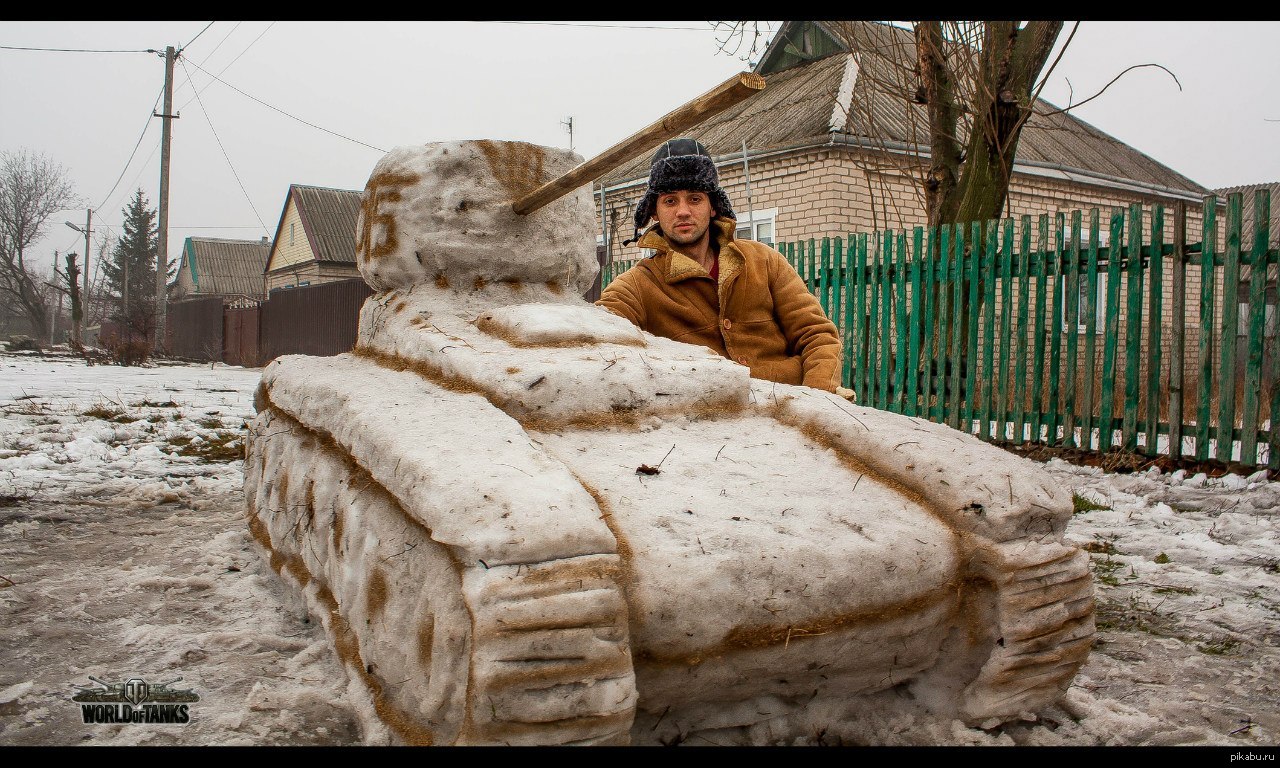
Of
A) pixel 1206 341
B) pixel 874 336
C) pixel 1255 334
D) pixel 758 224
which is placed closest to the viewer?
pixel 1255 334

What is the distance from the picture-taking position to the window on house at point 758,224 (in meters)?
12.4

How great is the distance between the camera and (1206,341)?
5719 millimetres

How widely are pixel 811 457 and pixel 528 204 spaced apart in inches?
59.4

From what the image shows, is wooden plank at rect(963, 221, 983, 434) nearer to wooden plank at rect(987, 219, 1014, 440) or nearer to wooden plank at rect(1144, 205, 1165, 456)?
wooden plank at rect(987, 219, 1014, 440)

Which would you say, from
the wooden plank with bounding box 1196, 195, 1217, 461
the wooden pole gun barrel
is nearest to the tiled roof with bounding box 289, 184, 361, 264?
the wooden plank with bounding box 1196, 195, 1217, 461

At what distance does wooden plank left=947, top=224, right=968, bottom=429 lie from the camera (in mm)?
7109

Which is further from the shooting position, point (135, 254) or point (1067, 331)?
point (135, 254)

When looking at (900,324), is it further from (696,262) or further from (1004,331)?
(696,262)

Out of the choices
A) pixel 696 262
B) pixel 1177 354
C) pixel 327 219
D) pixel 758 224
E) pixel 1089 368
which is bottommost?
pixel 1089 368

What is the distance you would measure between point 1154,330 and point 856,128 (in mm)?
5616

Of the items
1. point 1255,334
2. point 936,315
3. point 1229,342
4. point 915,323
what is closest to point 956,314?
point 936,315

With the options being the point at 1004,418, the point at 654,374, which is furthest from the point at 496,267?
the point at 1004,418

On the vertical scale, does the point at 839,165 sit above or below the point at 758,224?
above
